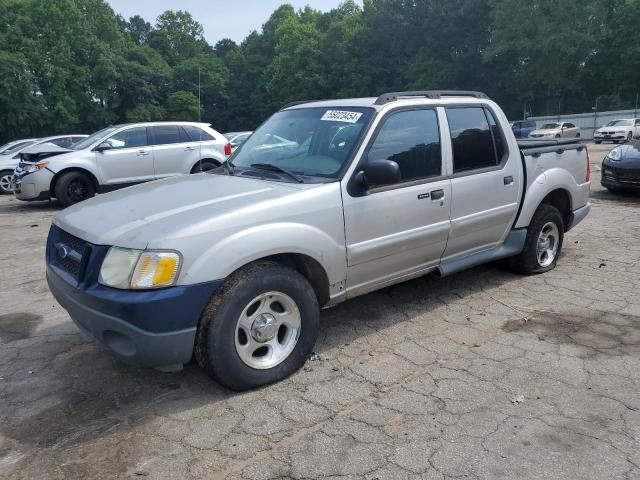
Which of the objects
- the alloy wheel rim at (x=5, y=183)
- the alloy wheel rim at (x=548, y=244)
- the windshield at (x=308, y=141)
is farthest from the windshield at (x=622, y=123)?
the windshield at (x=308, y=141)

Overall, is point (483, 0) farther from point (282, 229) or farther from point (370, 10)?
point (282, 229)

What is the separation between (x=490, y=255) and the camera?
16.3 feet

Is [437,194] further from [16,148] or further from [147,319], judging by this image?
[16,148]

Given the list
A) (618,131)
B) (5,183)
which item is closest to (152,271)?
(5,183)

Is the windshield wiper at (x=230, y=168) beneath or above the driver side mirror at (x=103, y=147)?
beneath

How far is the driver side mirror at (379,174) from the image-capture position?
3.63 metres

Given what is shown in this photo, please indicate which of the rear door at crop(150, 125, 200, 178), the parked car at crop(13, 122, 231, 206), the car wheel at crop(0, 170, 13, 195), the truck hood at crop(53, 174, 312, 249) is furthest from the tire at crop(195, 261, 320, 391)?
the car wheel at crop(0, 170, 13, 195)

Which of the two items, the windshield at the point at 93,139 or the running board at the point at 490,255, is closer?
the running board at the point at 490,255

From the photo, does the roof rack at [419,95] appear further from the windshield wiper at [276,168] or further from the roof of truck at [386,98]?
the windshield wiper at [276,168]

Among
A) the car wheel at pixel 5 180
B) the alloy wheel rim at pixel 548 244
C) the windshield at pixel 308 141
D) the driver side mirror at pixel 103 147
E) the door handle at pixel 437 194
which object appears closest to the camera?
the windshield at pixel 308 141

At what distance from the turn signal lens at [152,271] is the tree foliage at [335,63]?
4300cm

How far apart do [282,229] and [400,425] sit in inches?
52.3

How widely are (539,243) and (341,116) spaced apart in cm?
266

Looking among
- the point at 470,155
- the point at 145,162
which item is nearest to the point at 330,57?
the point at 145,162
